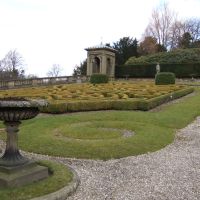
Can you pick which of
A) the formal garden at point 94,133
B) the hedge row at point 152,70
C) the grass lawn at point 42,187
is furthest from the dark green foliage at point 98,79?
the grass lawn at point 42,187

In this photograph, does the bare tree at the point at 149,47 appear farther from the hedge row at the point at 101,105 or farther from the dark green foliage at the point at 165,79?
the hedge row at the point at 101,105

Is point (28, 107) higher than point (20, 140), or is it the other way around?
point (28, 107)

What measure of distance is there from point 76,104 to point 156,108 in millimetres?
3837

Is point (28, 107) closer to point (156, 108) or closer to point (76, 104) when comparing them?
point (76, 104)

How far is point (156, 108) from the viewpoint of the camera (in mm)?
16625

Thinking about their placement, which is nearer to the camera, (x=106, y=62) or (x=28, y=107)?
(x=28, y=107)

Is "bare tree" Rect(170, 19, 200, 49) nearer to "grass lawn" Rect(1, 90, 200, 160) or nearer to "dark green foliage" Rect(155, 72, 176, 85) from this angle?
"dark green foliage" Rect(155, 72, 176, 85)

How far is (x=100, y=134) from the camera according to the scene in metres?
10.1

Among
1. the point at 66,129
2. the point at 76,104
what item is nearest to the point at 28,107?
the point at 66,129

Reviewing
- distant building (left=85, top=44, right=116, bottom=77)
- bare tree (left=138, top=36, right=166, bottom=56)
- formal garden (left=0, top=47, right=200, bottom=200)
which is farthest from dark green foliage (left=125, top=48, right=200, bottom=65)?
formal garden (left=0, top=47, right=200, bottom=200)

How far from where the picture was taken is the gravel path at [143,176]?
18.1 ft

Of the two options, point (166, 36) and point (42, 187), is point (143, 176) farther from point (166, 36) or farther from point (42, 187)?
point (166, 36)

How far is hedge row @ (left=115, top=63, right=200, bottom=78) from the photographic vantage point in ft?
134

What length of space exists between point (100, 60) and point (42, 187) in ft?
136
